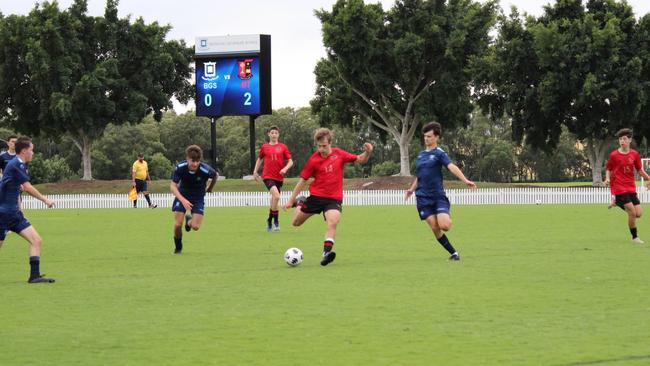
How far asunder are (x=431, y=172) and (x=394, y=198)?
30826mm

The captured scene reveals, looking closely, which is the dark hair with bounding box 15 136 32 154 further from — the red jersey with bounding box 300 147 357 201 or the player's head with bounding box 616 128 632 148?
the player's head with bounding box 616 128 632 148

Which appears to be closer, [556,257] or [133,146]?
[556,257]

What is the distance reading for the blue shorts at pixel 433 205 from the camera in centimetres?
1537

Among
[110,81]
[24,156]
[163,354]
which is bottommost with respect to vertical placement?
[163,354]

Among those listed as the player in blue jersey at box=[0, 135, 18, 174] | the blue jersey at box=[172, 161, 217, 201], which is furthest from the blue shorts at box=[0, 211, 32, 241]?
the player in blue jersey at box=[0, 135, 18, 174]

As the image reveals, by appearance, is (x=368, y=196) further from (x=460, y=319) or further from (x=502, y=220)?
(x=460, y=319)

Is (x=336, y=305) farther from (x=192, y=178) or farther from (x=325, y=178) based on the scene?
(x=192, y=178)

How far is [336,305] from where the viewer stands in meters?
10.8

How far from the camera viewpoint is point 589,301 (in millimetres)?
10758

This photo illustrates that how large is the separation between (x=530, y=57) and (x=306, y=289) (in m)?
50.3

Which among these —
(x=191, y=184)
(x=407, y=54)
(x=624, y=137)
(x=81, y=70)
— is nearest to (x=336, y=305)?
(x=191, y=184)

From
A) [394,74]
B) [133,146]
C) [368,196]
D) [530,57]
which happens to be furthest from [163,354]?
[133,146]

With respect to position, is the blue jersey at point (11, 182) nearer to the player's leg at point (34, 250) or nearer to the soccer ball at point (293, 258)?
the player's leg at point (34, 250)

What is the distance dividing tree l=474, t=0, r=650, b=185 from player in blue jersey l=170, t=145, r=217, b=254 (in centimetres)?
3998
